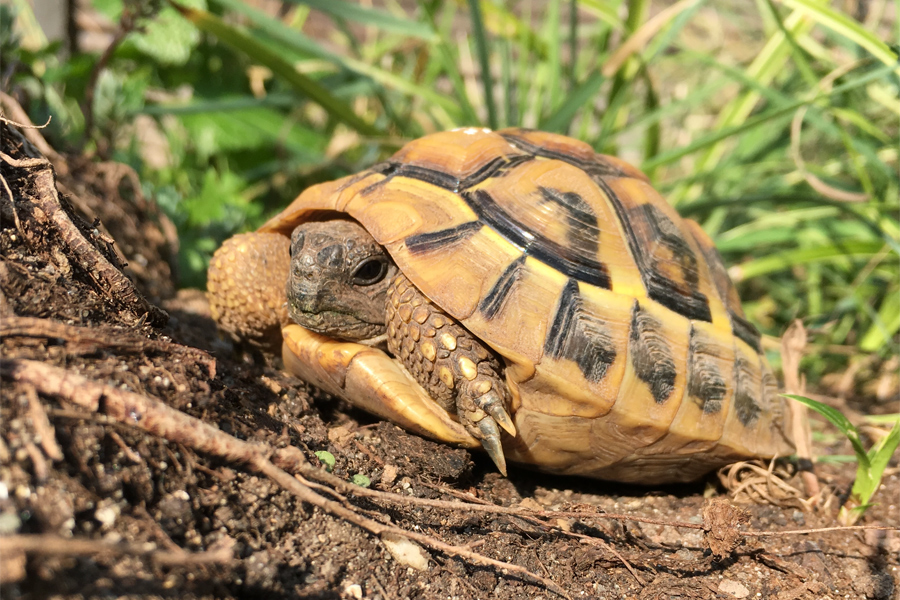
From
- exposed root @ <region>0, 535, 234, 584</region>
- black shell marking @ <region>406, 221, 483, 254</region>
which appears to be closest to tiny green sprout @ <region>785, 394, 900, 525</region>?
black shell marking @ <region>406, 221, 483, 254</region>

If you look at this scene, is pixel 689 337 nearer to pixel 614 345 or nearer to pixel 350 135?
pixel 614 345

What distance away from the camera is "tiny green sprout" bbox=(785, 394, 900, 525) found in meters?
1.75

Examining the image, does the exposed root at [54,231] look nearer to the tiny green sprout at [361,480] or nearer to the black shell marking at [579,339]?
the tiny green sprout at [361,480]

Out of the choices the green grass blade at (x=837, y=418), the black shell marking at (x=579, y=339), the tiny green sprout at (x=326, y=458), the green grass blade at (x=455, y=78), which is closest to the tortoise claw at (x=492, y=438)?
the black shell marking at (x=579, y=339)

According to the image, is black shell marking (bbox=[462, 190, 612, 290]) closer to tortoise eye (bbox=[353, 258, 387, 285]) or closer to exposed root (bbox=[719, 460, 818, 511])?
tortoise eye (bbox=[353, 258, 387, 285])

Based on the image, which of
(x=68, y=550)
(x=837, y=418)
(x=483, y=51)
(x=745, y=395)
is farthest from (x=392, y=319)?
(x=483, y=51)

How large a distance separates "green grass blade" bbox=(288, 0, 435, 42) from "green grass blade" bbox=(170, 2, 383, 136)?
0.94 feet

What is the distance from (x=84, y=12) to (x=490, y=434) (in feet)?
17.4

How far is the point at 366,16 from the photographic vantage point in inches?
118

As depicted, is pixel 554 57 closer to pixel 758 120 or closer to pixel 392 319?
pixel 758 120

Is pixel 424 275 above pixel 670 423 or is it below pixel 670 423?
above

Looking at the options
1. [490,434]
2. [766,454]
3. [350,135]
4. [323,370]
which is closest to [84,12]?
[350,135]

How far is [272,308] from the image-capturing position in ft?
6.73

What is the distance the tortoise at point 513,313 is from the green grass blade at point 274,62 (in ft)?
3.85
